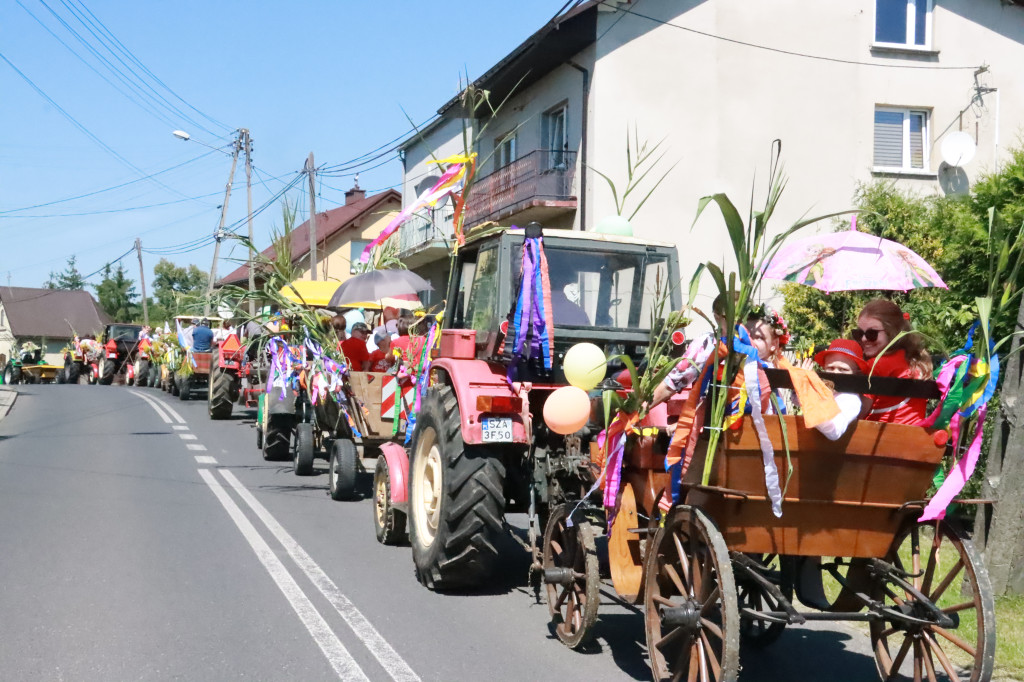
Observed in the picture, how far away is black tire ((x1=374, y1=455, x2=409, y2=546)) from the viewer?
837 cm

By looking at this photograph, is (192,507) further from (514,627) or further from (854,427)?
(854,427)

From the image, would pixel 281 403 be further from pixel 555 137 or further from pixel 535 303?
pixel 555 137

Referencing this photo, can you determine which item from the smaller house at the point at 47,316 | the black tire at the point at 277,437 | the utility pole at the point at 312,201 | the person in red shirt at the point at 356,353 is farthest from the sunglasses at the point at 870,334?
the smaller house at the point at 47,316

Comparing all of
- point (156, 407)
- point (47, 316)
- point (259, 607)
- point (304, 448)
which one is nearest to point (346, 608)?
point (259, 607)

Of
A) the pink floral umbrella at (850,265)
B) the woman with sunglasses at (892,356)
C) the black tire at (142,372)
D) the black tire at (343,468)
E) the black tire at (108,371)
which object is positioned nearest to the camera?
the woman with sunglasses at (892,356)

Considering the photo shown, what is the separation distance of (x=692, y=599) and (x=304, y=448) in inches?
333

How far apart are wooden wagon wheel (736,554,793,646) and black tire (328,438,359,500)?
5219mm

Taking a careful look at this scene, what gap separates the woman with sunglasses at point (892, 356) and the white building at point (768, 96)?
16201 millimetres

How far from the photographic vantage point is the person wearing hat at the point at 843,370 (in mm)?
4348

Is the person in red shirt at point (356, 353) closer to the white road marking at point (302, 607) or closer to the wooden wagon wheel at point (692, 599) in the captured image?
the white road marking at point (302, 607)

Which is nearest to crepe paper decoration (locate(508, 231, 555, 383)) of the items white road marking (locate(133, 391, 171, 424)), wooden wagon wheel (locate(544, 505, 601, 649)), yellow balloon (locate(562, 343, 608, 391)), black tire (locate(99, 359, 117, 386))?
yellow balloon (locate(562, 343, 608, 391))

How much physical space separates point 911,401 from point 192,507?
7429 millimetres

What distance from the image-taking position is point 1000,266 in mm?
4230

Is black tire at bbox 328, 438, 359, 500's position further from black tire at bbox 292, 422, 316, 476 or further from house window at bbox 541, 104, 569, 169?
house window at bbox 541, 104, 569, 169
